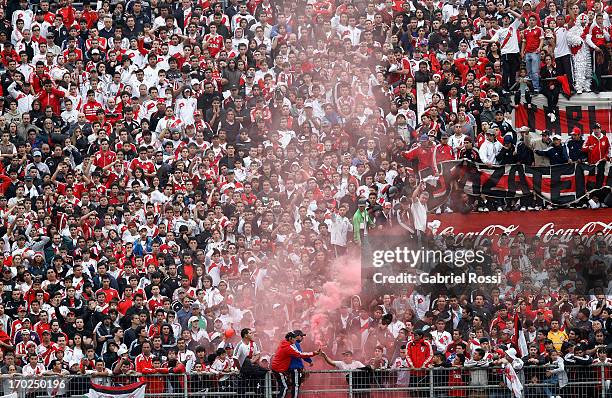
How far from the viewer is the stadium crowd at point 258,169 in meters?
24.3

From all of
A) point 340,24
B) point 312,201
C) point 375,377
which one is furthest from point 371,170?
point 375,377

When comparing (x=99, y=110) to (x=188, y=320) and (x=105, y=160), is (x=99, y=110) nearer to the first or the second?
(x=105, y=160)

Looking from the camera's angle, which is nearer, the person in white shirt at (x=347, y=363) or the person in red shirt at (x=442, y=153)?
the person in white shirt at (x=347, y=363)

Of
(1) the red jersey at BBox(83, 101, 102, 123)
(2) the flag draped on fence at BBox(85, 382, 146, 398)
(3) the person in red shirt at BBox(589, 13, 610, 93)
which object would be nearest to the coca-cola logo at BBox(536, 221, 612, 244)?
(3) the person in red shirt at BBox(589, 13, 610, 93)

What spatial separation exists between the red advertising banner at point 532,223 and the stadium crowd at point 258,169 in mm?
229

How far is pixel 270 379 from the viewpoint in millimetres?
22672

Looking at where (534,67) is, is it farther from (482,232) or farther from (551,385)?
(551,385)

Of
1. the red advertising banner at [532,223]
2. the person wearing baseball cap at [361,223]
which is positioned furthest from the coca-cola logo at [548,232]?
the person wearing baseball cap at [361,223]

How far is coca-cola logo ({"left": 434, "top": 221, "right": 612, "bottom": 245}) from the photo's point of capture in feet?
84.2

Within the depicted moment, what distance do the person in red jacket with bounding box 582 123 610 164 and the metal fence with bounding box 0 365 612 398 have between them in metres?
5.22

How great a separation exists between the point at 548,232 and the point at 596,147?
2141mm

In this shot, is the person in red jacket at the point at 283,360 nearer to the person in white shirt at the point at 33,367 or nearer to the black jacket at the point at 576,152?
the person in white shirt at the point at 33,367

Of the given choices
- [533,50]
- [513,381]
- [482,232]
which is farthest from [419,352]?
[533,50]

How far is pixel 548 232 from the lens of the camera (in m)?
25.8
